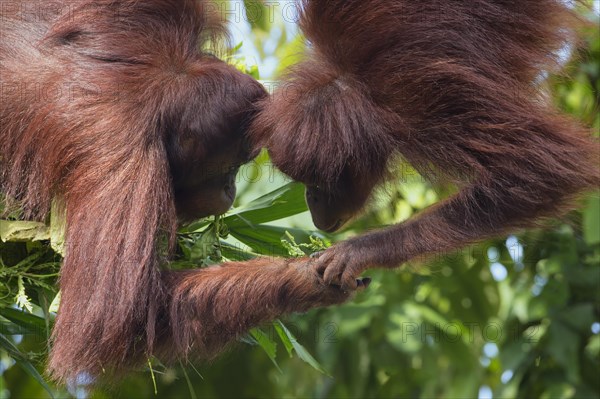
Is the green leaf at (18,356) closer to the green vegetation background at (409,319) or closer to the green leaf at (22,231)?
the green vegetation background at (409,319)

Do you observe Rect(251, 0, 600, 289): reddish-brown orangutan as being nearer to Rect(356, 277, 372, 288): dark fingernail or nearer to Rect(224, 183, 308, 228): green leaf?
Rect(356, 277, 372, 288): dark fingernail

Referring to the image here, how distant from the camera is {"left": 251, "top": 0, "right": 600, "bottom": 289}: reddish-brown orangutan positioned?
3766 mm

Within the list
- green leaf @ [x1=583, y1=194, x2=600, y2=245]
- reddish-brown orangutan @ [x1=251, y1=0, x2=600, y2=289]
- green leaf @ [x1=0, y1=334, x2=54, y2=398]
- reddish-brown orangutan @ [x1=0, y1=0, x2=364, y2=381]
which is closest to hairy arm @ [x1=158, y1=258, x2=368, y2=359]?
reddish-brown orangutan @ [x1=0, y1=0, x2=364, y2=381]

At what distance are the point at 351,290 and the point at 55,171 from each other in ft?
4.95

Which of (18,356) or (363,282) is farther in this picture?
(18,356)

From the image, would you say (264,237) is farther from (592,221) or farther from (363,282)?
(592,221)

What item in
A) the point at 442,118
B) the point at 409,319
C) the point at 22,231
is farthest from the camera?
the point at 409,319

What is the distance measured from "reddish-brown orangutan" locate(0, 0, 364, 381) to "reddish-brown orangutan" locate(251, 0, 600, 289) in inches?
14.9

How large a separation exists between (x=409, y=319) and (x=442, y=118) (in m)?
2.01


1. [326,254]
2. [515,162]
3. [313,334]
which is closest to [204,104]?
[326,254]

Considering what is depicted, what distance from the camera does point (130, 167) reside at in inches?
162

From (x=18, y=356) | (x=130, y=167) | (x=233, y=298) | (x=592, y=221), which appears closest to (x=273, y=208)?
(x=233, y=298)

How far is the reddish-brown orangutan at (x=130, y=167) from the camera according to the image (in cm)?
405

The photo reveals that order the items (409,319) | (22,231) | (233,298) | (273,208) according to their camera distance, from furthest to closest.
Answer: (409,319), (273,208), (22,231), (233,298)
